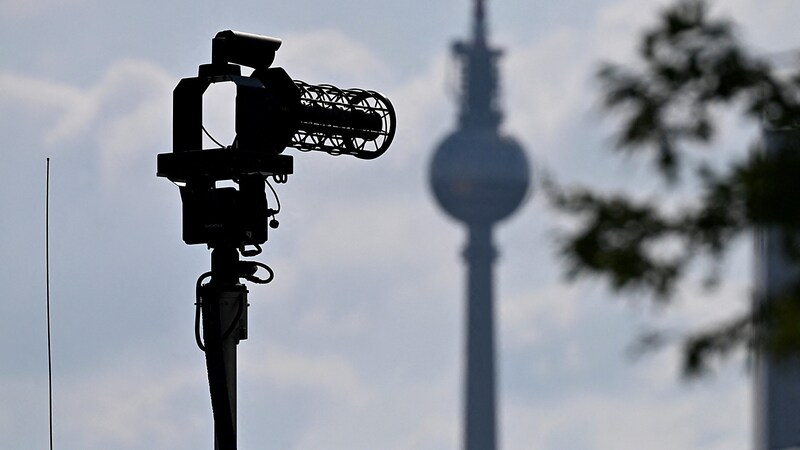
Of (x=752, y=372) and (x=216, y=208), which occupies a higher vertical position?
(x=216, y=208)

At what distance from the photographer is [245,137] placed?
17672 mm

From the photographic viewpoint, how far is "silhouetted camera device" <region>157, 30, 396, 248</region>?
17.5m

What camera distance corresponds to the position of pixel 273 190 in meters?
17.8

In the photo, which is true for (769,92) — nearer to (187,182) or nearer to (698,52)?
(698,52)

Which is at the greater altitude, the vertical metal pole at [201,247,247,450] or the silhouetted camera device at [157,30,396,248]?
the silhouetted camera device at [157,30,396,248]

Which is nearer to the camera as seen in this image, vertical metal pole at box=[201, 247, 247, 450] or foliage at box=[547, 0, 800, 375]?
foliage at box=[547, 0, 800, 375]

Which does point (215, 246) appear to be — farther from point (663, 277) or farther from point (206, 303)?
point (663, 277)

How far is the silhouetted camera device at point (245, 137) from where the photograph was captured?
17547mm

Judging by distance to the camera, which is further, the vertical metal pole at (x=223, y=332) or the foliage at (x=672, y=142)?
the vertical metal pole at (x=223, y=332)

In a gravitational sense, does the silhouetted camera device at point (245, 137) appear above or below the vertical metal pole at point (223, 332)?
above

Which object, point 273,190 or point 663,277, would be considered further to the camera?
point 273,190

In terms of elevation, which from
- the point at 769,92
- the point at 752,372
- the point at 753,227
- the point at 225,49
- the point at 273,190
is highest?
the point at 225,49

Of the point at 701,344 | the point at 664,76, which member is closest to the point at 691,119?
the point at 664,76

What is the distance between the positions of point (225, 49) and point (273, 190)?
4.12ft
